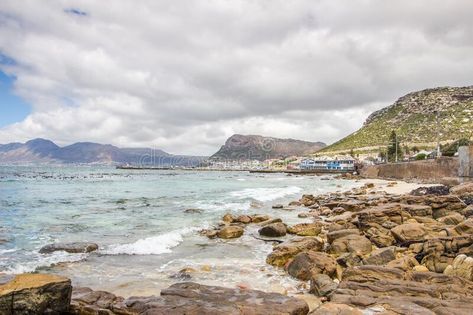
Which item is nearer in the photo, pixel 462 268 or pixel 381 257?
pixel 462 268

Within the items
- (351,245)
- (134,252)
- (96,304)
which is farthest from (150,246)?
(351,245)

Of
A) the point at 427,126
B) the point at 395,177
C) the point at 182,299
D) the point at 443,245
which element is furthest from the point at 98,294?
the point at 427,126

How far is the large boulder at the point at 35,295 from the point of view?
266 inches

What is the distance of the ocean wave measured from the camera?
12.3 metres

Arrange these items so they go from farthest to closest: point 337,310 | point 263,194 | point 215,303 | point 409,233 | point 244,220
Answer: point 263,194 < point 244,220 < point 409,233 < point 215,303 < point 337,310

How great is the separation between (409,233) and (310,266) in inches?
205

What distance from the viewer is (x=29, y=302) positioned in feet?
22.6

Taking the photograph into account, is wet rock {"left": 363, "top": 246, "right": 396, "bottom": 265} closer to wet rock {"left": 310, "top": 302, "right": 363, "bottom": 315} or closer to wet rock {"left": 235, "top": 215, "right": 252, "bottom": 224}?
wet rock {"left": 310, "top": 302, "right": 363, "bottom": 315}

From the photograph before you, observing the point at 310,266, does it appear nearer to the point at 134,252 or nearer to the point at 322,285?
the point at 322,285

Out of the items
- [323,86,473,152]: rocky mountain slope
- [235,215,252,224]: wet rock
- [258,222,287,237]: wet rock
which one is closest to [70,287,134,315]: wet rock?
[258,222,287,237]: wet rock

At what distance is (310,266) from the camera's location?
10727 millimetres

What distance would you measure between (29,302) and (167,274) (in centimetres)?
525

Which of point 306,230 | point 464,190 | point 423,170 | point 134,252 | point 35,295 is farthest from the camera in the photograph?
point 423,170

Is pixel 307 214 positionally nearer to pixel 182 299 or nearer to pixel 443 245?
pixel 443 245
